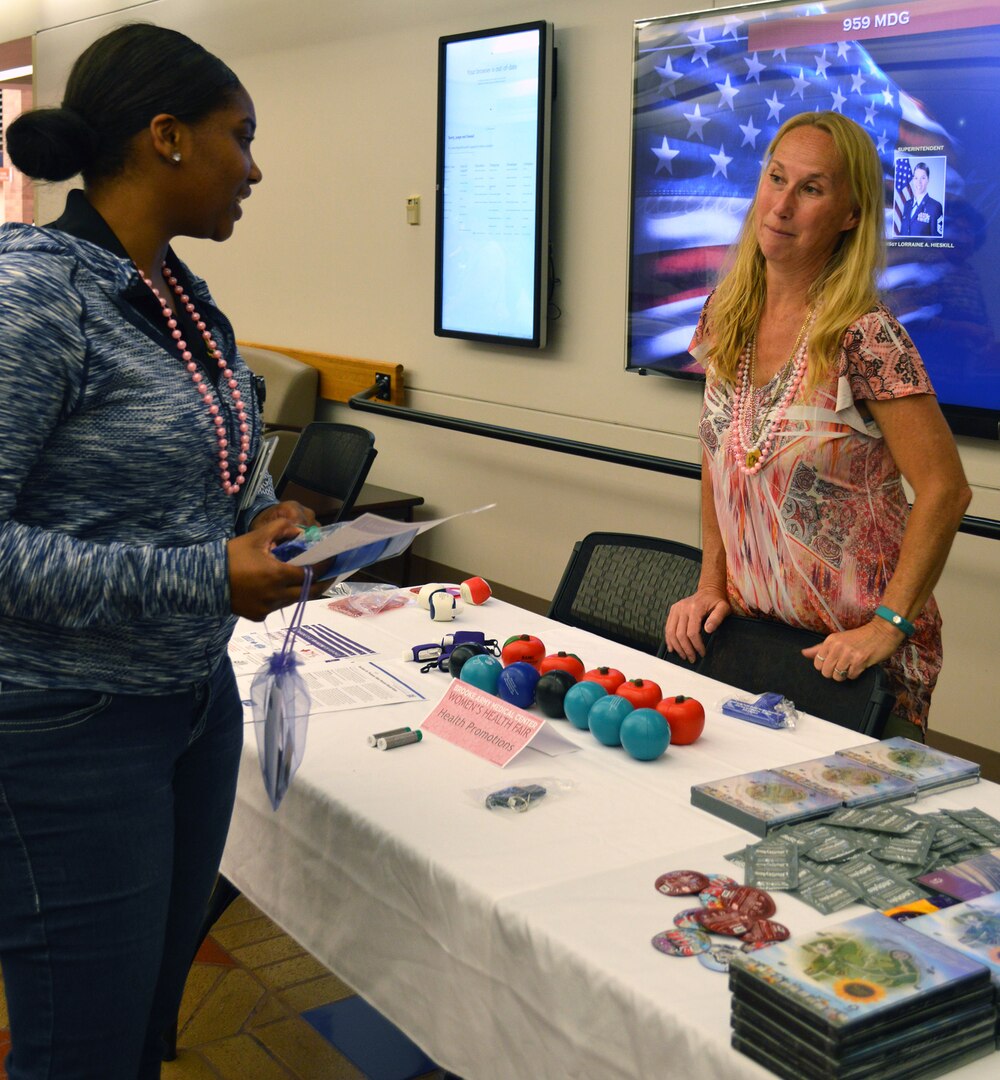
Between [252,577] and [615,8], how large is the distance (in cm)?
372

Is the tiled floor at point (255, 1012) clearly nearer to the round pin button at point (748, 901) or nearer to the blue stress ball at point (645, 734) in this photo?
the blue stress ball at point (645, 734)

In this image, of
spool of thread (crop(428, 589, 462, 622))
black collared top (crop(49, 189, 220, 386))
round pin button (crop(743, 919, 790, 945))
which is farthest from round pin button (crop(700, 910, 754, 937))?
spool of thread (crop(428, 589, 462, 622))

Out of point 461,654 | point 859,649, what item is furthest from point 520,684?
point 859,649

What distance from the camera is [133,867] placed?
1279mm

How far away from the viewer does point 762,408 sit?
7.04 ft

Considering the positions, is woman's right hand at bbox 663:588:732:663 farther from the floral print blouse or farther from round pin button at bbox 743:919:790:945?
round pin button at bbox 743:919:790:945

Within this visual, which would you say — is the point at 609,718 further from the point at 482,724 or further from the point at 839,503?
the point at 839,503

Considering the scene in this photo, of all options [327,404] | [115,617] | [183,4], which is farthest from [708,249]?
[183,4]

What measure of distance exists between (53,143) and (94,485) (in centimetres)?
35

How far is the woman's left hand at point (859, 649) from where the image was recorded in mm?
2027

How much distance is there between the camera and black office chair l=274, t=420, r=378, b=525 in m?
4.16

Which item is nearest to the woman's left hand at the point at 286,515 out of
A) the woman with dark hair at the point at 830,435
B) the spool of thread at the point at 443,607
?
the woman with dark hair at the point at 830,435

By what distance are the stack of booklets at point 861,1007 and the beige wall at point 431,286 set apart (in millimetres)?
2556

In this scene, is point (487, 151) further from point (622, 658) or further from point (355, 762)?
point (355, 762)
